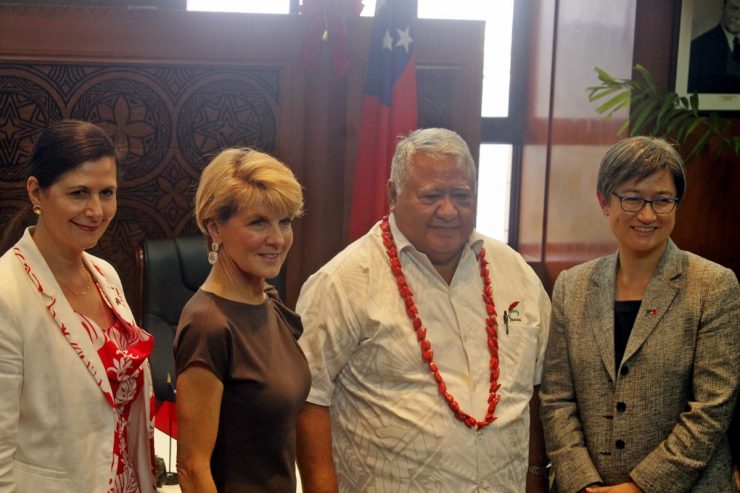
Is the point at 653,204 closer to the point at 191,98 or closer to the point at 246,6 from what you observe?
the point at 191,98

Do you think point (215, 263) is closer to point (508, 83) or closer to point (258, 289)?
point (258, 289)

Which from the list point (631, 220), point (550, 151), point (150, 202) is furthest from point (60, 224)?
point (550, 151)

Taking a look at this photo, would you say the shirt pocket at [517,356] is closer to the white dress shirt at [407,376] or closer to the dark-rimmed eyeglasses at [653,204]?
the white dress shirt at [407,376]

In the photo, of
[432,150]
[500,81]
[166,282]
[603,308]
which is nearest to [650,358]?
[603,308]

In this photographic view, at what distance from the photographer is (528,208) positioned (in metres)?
4.79

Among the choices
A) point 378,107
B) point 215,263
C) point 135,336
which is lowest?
point 135,336

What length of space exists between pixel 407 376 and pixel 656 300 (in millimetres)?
674

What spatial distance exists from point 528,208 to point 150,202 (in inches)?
72.6

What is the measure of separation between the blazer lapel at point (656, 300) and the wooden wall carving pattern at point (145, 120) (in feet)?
7.18

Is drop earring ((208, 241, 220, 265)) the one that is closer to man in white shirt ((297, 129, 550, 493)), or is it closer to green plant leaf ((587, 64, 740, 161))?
man in white shirt ((297, 129, 550, 493))

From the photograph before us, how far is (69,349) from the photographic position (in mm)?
1882

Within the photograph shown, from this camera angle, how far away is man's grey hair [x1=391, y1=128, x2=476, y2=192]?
2309 millimetres

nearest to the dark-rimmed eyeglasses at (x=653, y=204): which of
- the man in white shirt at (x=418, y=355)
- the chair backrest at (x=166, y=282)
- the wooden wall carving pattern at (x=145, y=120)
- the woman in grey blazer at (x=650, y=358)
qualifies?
the woman in grey blazer at (x=650, y=358)

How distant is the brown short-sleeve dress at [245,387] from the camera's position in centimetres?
190
